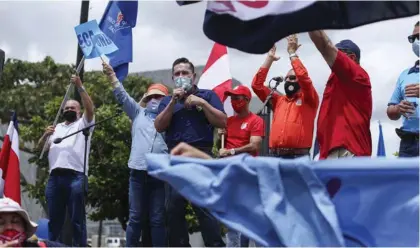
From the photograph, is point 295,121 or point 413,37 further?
point 295,121

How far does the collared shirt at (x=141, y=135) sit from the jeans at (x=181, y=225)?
32.8 inches

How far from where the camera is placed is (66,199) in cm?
729

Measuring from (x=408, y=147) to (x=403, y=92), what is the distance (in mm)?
410

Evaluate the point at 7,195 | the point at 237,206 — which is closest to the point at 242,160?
the point at 237,206

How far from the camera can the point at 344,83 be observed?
472 cm

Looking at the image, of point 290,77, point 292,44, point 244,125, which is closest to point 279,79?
point 290,77

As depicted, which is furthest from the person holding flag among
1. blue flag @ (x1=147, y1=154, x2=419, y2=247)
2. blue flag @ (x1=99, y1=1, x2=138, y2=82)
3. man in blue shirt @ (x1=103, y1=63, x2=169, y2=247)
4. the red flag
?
blue flag @ (x1=147, y1=154, x2=419, y2=247)

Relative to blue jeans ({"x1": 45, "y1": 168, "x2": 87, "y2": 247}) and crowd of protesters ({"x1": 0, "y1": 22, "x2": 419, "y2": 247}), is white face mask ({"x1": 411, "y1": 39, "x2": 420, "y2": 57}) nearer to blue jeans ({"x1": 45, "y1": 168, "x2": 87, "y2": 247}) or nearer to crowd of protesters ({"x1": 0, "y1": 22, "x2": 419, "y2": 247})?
crowd of protesters ({"x1": 0, "y1": 22, "x2": 419, "y2": 247})

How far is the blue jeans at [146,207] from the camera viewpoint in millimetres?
6398

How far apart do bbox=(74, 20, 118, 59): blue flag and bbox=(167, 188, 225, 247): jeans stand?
225 cm

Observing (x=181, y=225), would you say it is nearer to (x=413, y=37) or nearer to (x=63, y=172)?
(x=63, y=172)

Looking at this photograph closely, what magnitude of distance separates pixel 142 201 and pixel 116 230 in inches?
1401

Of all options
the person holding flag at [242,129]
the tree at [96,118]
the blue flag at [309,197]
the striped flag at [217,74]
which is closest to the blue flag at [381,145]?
the person holding flag at [242,129]

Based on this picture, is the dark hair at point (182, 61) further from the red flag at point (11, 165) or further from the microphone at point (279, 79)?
the red flag at point (11, 165)
